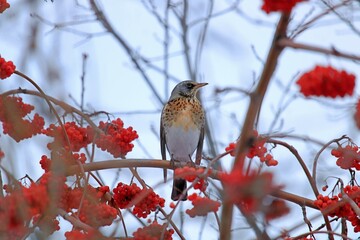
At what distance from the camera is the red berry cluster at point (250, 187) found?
199 centimetres

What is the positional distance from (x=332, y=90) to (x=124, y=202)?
1508mm

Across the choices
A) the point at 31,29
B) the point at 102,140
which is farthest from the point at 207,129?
the point at 31,29

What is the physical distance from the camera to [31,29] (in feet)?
9.23

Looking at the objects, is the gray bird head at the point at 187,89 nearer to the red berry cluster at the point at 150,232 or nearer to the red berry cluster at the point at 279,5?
the red berry cluster at the point at 150,232

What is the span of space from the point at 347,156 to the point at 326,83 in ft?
3.48

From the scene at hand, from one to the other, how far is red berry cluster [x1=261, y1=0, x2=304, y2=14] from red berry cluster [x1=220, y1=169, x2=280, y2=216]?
0.52 metres

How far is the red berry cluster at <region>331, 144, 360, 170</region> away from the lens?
3426 mm

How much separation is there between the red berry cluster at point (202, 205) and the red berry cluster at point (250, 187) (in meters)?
0.67

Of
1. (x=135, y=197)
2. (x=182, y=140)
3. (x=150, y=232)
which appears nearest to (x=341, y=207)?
(x=150, y=232)

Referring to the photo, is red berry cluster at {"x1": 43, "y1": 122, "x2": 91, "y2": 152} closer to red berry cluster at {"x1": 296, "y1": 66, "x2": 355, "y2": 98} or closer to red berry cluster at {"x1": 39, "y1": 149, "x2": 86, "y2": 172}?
red berry cluster at {"x1": 39, "y1": 149, "x2": 86, "y2": 172}

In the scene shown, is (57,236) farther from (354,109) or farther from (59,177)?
(354,109)

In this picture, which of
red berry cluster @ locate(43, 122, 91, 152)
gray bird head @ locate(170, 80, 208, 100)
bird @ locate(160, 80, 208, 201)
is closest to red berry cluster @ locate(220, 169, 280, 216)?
red berry cluster @ locate(43, 122, 91, 152)

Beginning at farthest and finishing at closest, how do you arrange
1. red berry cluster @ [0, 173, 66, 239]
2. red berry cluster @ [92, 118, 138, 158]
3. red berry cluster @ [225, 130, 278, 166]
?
red berry cluster @ [92, 118, 138, 158]
red berry cluster @ [225, 130, 278, 166]
red berry cluster @ [0, 173, 66, 239]

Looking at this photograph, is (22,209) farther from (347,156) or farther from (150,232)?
(347,156)
